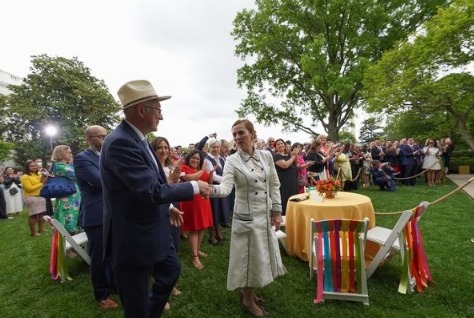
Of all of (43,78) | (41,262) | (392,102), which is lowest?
(41,262)

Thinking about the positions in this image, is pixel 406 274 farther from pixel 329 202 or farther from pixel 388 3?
pixel 388 3

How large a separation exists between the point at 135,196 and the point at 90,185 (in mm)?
1765

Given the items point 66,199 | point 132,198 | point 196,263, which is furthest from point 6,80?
point 132,198

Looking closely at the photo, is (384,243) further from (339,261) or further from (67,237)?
(67,237)

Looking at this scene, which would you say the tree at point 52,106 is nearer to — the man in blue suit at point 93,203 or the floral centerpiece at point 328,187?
the man in blue suit at point 93,203

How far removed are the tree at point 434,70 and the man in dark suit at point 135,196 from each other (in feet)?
43.3

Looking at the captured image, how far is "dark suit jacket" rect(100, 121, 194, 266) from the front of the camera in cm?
174

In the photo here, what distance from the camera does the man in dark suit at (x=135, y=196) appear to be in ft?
5.78

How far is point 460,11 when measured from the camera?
35.6 feet

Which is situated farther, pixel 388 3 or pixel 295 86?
pixel 295 86

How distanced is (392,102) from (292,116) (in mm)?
11045

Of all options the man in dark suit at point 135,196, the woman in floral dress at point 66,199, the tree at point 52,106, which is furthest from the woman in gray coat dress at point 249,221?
the tree at point 52,106

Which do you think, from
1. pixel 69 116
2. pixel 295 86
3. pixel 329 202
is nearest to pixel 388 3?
pixel 295 86

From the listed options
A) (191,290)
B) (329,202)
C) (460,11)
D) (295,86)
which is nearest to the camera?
(191,290)
